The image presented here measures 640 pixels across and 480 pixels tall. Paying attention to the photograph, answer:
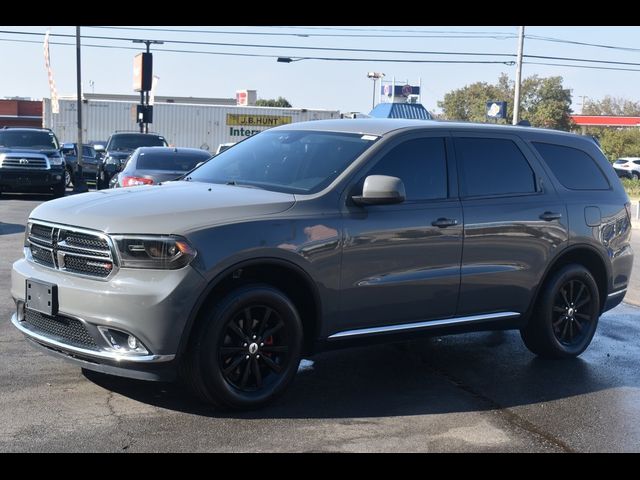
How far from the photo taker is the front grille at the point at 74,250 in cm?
498

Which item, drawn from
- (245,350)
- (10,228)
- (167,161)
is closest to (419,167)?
(245,350)

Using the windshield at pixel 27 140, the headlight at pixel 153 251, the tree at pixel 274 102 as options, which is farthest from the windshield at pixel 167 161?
the tree at pixel 274 102

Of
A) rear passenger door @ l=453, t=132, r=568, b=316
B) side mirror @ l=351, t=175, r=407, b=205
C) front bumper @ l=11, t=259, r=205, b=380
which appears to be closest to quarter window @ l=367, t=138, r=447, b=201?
rear passenger door @ l=453, t=132, r=568, b=316

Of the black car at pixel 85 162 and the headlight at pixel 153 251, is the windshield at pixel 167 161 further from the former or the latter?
the black car at pixel 85 162

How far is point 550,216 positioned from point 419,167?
1.27m

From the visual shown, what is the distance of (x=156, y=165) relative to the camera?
46.8 ft

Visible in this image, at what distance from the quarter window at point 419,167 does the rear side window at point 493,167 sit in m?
0.20

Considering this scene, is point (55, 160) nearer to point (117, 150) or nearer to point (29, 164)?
point (29, 164)

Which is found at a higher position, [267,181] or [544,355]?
[267,181]
